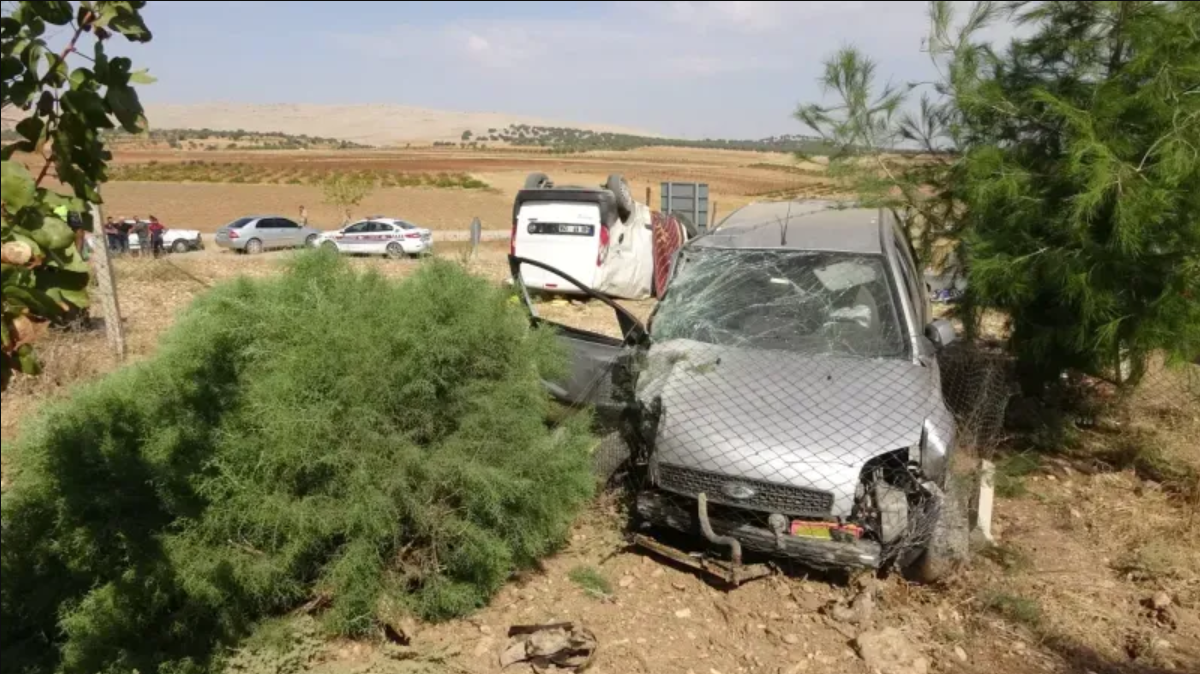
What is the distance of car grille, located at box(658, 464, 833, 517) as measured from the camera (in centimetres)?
435

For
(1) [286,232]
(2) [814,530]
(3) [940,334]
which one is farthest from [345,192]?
(2) [814,530]

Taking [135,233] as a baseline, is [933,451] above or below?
above

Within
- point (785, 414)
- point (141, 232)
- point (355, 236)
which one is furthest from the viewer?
point (355, 236)

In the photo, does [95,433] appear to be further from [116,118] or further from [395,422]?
[116,118]

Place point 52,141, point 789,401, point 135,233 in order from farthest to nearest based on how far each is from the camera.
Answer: point 135,233 < point 789,401 < point 52,141

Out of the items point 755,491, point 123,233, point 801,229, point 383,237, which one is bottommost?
point 383,237

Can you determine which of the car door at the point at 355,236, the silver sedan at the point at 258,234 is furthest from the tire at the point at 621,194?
the silver sedan at the point at 258,234

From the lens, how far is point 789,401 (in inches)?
190

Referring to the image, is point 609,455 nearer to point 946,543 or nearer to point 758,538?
point 758,538

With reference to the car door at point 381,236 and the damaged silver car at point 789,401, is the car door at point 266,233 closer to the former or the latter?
the car door at point 381,236

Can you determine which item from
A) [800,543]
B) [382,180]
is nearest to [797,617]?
[800,543]

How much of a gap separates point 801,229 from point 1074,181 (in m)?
1.65

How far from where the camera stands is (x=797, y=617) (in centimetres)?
438

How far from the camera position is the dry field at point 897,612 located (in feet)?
13.5
